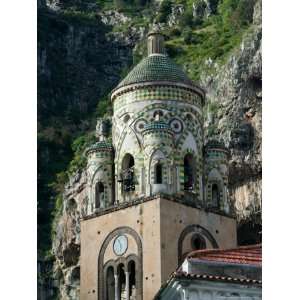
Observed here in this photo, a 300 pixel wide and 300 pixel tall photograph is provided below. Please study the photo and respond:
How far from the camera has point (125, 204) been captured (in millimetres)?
25906

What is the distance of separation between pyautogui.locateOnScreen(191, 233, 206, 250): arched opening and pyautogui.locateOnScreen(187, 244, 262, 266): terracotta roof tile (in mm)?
6888

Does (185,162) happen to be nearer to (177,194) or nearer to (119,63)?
(177,194)

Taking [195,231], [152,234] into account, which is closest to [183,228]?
[195,231]

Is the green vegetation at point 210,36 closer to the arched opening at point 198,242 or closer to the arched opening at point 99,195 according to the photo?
the arched opening at point 99,195

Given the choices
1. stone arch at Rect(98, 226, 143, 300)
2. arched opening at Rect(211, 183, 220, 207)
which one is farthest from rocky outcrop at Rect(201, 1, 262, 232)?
→ stone arch at Rect(98, 226, 143, 300)

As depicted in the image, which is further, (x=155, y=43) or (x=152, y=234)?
(x=155, y=43)

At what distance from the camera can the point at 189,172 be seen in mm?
26594

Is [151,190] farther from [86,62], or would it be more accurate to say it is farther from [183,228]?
[86,62]

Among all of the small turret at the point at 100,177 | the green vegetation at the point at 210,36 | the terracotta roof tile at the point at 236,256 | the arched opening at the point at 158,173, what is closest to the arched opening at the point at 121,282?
the small turret at the point at 100,177

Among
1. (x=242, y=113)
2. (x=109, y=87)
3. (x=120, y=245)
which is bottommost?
(x=120, y=245)

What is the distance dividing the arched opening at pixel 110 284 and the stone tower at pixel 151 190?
17 mm

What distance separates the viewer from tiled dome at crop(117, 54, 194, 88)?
26.8 meters

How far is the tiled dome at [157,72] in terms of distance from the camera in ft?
87.8

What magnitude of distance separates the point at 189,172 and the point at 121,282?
2.38 metres
